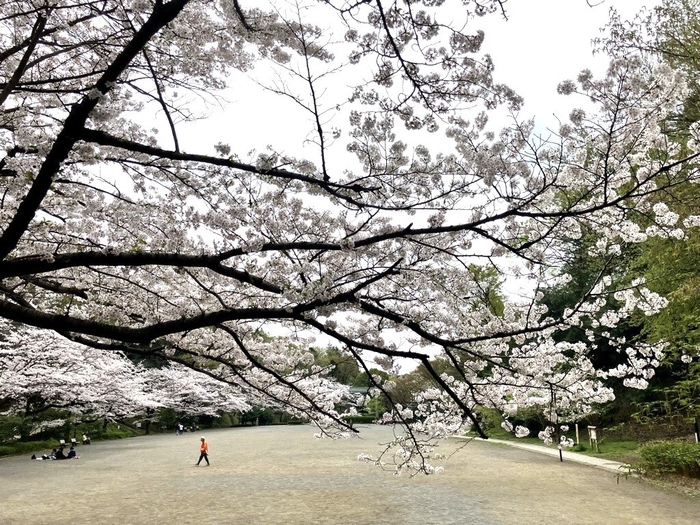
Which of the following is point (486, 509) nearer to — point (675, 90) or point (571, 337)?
point (675, 90)

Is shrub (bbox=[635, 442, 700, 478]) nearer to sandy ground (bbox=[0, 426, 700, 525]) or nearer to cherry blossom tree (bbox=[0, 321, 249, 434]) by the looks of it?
sandy ground (bbox=[0, 426, 700, 525])

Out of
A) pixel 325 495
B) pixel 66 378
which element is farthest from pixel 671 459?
pixel 66 378

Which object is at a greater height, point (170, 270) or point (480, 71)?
point (480, 71)

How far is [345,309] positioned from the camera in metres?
3.50

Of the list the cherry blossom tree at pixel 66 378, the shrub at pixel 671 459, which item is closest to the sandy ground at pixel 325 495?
the shrub at pixel 671 459

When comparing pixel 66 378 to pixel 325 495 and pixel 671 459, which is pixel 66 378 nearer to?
pixel 325 495

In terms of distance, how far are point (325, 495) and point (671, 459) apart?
24.2ft

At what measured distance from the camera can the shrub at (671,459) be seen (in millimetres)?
9906

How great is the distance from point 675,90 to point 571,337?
75.8 feet

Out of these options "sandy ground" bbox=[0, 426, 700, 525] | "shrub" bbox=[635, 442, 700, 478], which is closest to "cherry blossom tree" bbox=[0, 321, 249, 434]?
"sandy ground" bbox=[0, 426, 700, 525]

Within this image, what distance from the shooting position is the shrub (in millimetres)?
9906

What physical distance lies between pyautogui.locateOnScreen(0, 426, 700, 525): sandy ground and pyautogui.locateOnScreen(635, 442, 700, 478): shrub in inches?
31.4

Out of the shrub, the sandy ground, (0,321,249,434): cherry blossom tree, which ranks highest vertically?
(0,321,249,434): cherry blossom tree

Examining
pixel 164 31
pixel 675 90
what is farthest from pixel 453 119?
pixel 164 31
